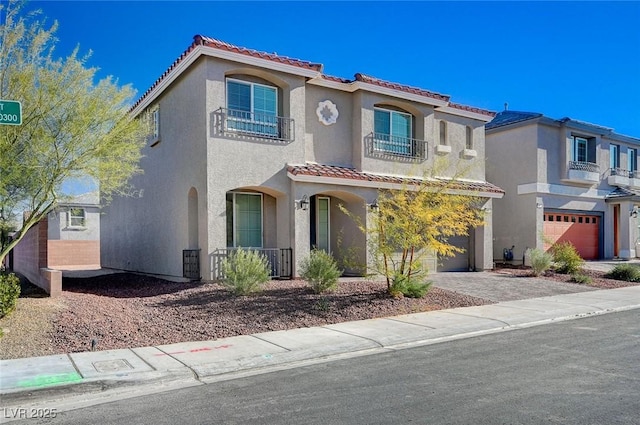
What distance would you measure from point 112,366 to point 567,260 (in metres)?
17.3

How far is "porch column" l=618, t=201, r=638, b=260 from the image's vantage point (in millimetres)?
25938

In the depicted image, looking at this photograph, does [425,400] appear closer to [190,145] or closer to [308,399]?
[308,399]

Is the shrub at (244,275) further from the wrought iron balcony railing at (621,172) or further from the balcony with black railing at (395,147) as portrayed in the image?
the wrought iron balcony railing at (621,172)

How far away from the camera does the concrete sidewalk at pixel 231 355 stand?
640cm

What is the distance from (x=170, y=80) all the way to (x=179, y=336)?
924 cm

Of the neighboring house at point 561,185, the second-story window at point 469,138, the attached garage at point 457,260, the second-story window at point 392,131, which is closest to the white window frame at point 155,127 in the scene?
the second-story window at point 392,131

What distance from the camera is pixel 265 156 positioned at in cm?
1455

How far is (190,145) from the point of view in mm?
14641

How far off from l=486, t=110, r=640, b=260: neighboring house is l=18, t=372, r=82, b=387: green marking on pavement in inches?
769

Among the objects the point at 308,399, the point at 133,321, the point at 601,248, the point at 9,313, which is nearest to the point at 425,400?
the point at 308,399

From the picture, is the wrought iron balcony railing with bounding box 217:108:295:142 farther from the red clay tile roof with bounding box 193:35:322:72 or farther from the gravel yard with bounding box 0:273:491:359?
the gravel yard with bounding box 0:273:491:359

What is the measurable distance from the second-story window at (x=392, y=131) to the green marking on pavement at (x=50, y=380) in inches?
494

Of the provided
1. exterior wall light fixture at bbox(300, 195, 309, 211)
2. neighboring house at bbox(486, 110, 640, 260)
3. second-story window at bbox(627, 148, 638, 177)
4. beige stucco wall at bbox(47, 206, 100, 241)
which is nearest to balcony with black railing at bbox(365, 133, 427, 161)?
exterior wall light fixture at bbox(300, 195, 309, 211)

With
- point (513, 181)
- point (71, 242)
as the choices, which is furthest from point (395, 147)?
point (71, 242)
